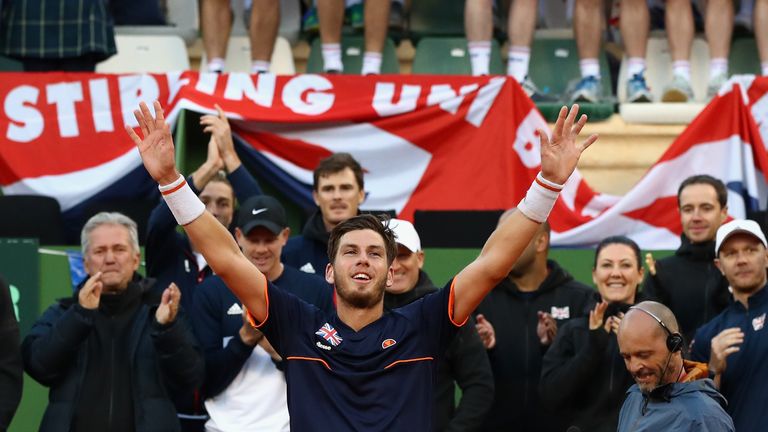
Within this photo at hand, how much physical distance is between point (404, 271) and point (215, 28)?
13.8 feet

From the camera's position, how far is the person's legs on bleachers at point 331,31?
10195 mm

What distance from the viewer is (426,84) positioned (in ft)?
30.0

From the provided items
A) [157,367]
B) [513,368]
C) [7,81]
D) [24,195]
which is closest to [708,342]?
[513,368]

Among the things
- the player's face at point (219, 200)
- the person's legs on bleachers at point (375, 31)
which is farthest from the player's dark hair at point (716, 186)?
the person's legs on bleachers at point (375, 31)

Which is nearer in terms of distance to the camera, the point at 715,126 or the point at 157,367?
the point at 157,367

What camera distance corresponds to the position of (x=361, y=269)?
5020 millimetres

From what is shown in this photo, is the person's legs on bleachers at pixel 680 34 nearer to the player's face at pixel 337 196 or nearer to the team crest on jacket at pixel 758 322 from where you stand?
the player's face at pixel 337 196

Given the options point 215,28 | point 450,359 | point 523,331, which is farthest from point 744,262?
point 215,28

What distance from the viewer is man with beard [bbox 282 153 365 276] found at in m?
7.19

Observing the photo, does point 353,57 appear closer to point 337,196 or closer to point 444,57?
point 444,57

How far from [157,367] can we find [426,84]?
3323 mm

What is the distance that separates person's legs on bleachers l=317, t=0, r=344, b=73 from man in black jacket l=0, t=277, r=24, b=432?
4430 millimetres

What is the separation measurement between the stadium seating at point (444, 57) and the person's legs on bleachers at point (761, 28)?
6.32 feet

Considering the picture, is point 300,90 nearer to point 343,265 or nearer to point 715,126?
point 715,126
